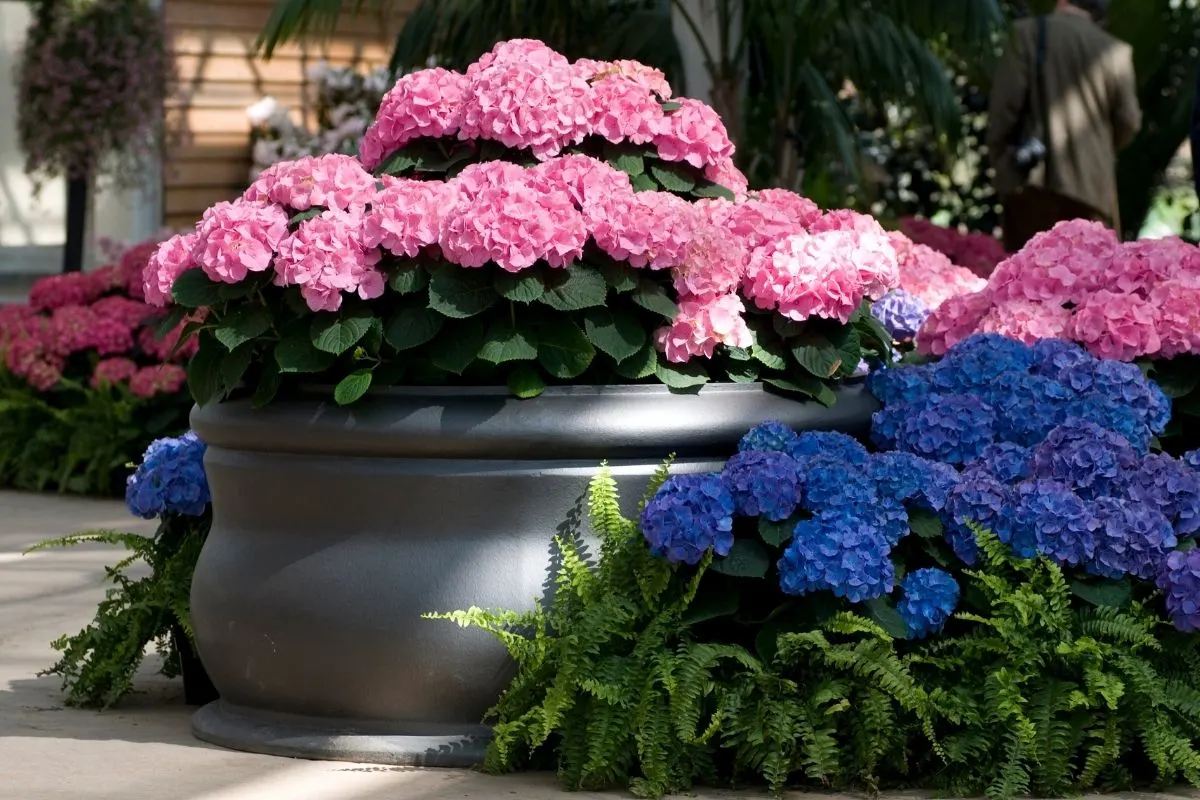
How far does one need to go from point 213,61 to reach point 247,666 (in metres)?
8.80

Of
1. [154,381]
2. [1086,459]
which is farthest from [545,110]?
[154,381]

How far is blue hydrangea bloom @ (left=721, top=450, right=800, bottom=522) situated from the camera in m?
3.65

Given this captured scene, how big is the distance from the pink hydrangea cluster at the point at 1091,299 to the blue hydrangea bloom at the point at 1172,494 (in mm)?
659

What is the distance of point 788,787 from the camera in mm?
3635

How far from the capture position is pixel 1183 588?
3.58 metres

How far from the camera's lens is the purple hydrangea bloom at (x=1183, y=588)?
11.7ft

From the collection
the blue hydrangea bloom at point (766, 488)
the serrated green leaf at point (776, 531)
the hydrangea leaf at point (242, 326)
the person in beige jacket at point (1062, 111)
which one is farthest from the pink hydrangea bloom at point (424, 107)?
the person in beige jacket at point (1062, 111)

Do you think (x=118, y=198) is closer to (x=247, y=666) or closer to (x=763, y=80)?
(x=763, y=80)

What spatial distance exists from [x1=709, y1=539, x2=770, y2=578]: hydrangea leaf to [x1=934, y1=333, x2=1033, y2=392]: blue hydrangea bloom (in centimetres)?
84

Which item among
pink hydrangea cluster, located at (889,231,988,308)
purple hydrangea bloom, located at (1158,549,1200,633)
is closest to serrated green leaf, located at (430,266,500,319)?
purple hydrangea bloom, located at (1158,549,1200,633)

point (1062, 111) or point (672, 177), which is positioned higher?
point (1062, 111)

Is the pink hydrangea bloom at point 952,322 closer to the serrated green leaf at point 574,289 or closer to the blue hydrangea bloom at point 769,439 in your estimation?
the blue hydrangea bloom at point 769,439

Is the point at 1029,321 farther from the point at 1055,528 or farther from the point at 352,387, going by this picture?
the point at 352,387

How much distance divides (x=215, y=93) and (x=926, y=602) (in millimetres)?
9440
